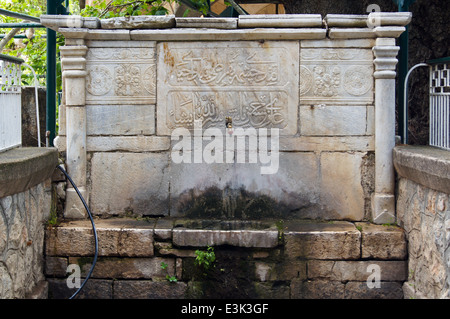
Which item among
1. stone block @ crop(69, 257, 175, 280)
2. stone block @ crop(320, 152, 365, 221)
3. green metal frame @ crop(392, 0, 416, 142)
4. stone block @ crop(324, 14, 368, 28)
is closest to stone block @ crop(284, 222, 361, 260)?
stone block @ crop(320, 152, 365, 221)

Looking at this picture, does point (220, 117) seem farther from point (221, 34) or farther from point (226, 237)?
point (226, 237)

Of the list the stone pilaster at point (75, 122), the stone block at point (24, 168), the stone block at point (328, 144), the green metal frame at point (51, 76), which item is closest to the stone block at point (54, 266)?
the stone pilaster at point (75, 122)

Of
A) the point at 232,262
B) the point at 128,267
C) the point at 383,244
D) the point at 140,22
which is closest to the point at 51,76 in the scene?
the point at 140,22

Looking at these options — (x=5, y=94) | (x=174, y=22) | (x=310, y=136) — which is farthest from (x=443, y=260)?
(x=5, y=94)

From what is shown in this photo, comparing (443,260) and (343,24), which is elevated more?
(343,24)

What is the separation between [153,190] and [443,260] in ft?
8.61

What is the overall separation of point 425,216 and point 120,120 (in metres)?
2.87

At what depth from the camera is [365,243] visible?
14.8 feet

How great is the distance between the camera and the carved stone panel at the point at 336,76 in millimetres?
4844

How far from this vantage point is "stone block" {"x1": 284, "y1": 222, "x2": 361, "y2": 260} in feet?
14.8

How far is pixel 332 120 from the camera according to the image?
486 centimetres

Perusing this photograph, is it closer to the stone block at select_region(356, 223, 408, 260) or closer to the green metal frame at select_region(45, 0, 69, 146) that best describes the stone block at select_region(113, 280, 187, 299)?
the stone block at select_region(356, 223, 408, 260)

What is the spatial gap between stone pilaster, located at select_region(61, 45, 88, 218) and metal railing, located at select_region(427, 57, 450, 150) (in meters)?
3.34

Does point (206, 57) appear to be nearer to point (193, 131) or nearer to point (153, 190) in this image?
point (193, 131)
